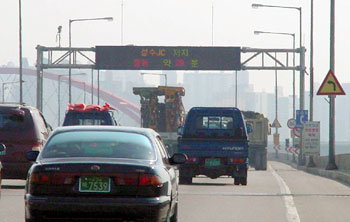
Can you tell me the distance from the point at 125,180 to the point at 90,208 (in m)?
0.53

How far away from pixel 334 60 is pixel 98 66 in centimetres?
2560

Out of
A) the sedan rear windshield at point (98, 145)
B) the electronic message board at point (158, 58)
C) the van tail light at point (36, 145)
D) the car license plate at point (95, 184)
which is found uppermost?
the electronic message board at point (158, 58)

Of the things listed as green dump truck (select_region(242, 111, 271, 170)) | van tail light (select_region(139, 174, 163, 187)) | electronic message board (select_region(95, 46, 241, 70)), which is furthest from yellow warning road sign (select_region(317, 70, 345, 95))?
electronic message board (select_region(95, 46, 241, 70))

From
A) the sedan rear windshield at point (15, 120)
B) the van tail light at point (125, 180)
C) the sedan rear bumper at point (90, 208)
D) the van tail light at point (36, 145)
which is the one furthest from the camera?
the sedan rear windshield at point (15, 120)

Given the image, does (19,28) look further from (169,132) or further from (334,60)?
(334,60)

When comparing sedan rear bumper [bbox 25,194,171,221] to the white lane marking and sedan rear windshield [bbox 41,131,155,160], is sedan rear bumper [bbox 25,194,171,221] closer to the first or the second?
sedan rear windshield [bbox 41,131,155,160]

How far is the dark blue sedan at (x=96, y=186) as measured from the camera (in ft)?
39.4

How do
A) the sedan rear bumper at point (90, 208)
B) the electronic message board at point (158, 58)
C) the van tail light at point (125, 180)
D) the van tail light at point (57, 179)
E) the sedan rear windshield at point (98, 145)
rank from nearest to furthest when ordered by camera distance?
the sedan rear bumper at point (90, 208)
the van tail light at point (57, 179)
the van tail light at point (125, 180)
the sedan rear windshield at point (98, 145)
the electronic message board at point (158, 58)

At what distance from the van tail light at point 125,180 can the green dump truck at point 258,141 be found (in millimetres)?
38798

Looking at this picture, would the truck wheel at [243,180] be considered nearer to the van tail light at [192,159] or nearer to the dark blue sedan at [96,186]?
the van tail light at [192,159]

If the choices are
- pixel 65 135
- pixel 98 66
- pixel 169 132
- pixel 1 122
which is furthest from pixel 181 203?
pixel 98 66

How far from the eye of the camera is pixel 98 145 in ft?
42.4

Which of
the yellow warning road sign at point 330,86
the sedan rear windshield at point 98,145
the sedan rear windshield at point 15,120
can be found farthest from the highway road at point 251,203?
the yellow warning road sign at point 330,86

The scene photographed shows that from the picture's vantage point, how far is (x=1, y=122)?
23484mm
